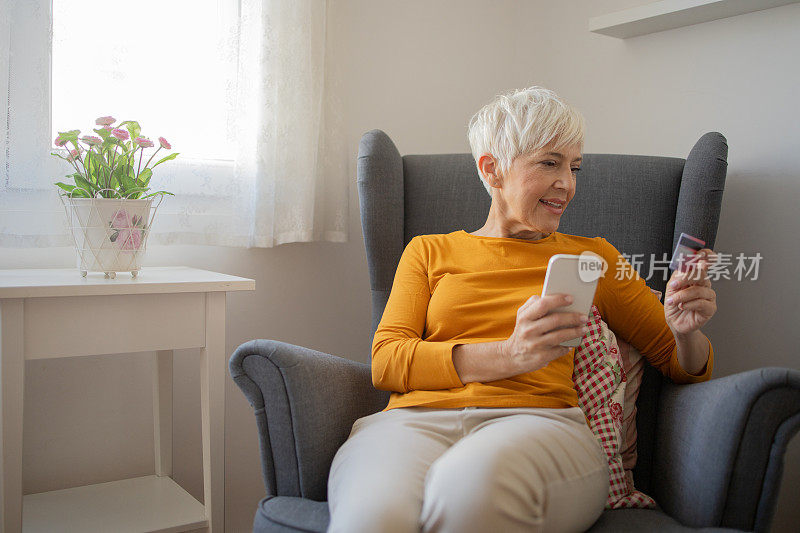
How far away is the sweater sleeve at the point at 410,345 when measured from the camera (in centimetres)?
117

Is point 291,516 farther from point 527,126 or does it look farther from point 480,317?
point 527,126

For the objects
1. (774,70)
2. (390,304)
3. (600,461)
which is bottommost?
(600,461)

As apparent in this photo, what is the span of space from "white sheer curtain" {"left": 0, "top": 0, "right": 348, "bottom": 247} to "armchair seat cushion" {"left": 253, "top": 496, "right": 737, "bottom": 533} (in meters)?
0.85

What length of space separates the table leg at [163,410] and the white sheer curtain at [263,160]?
0.31 m

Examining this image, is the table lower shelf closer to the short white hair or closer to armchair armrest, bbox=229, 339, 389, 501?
armchair armrest, bbox=229, 339, 389, 501

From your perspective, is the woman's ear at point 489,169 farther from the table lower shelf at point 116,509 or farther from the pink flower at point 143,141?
the table lower shelf at point 116,509

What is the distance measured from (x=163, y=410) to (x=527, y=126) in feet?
3.72

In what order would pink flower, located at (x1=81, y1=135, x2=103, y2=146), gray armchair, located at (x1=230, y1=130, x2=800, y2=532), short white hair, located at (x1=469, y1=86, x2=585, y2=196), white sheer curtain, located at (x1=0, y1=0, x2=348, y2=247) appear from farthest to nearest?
1. white sheer curtain, located at (x1=0, y1=0, x2=348, y2=247)
2. pink flower, located at (x1=81, y1=135, x2=103, y2=146)
3. short white hair, located at (x1=469, y1=86, x2=585, y2=196)
4. gray armchair, located at (x1=230, y1=130, x2=800, y2=532)

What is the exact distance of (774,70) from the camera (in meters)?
1.60

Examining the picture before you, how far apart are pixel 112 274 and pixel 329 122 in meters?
0.77

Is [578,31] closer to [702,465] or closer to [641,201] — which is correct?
[641,201]

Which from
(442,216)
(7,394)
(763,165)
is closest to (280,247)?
(442,216)

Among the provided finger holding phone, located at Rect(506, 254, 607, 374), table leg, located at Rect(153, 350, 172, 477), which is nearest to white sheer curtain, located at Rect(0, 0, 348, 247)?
table leg, located at Rect(153, 350, 172, 477)

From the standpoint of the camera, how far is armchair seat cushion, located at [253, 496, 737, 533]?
100 cm
